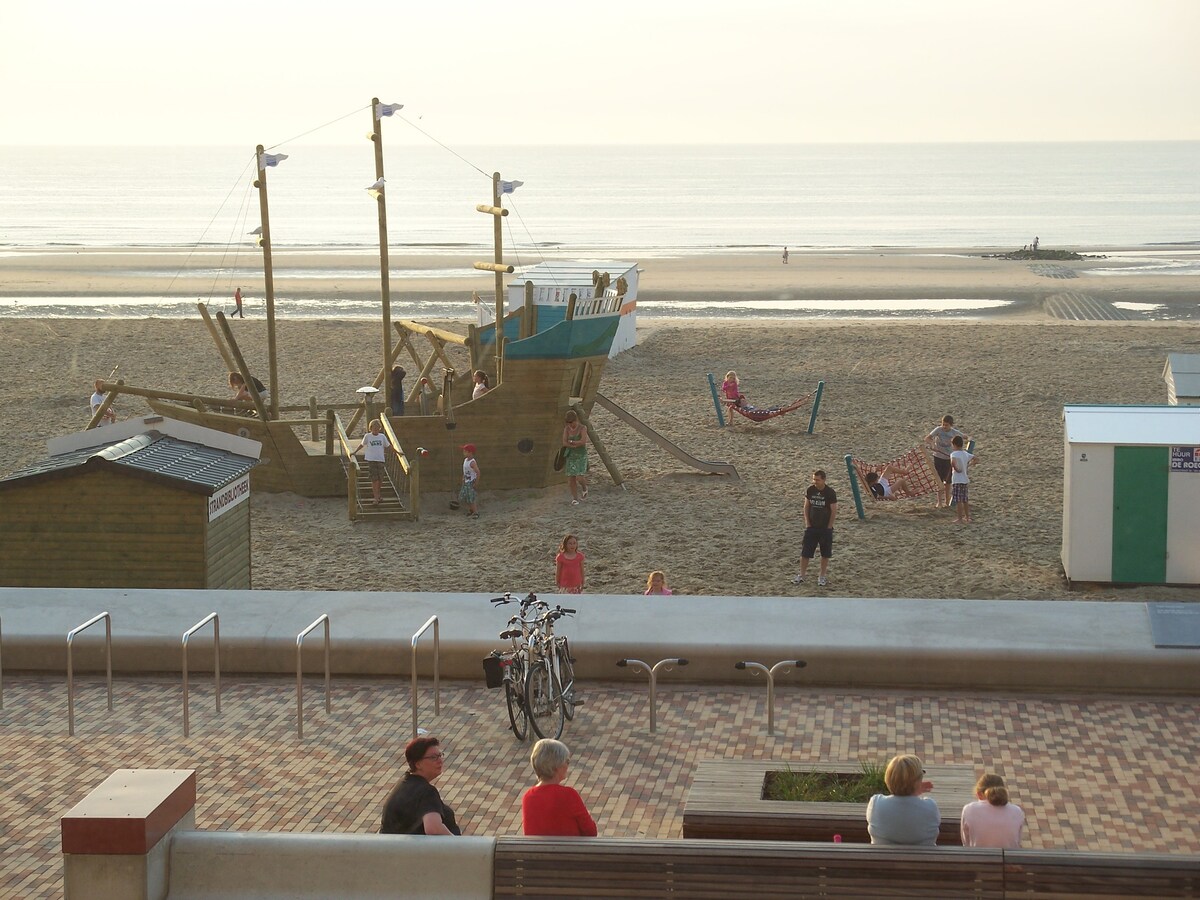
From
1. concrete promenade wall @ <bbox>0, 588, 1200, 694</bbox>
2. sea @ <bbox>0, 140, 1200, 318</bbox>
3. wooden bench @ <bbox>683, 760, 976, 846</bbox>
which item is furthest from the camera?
sea @ <bbox>0, 140, 1200, 318</bbox>

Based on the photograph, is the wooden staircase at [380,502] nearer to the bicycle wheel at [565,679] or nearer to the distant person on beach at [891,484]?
the distant person on beach at [891,484]

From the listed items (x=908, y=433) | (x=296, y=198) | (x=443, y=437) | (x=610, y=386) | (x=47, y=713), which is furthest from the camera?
(x=296, y=198)

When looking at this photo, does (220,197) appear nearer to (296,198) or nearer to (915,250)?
(296,198)

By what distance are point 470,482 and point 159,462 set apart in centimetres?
594

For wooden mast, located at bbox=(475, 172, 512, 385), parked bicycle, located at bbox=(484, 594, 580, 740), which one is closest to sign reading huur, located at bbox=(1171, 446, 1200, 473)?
parked bicycle, located at bbox=(484, 594, 580, 740)

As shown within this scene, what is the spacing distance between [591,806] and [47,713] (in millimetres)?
4078

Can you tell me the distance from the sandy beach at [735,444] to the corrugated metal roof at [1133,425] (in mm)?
1555

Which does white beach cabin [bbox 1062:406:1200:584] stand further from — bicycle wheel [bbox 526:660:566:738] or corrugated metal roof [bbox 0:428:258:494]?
corrugated metal roof [bbox 0:428:258:494]

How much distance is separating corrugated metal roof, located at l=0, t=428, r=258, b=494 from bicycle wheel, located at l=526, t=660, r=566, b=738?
499cm

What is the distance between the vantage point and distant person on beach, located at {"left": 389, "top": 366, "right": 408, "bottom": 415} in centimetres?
2189

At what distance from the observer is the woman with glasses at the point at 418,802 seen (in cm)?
716

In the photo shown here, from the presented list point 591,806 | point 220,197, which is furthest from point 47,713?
point 220,197

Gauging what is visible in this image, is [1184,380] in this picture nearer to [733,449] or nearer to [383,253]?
[733,449]

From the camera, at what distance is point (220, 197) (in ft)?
609
